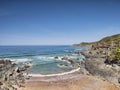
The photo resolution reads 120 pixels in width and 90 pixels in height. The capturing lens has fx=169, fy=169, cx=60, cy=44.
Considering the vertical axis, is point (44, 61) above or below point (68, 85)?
above

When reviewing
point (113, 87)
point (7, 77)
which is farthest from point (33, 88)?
point (113, 87)

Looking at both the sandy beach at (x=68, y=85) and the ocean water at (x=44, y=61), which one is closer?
the sandy beach at (x=68, y=85)

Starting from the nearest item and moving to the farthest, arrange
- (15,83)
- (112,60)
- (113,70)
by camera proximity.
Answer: (15,83) < (113,70) < (112,60)

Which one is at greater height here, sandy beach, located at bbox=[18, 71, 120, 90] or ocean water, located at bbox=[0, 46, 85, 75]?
ocean water, located at bbox=[0, 46, 85, 75]

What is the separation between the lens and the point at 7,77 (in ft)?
117

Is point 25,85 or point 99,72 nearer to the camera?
point 25,85

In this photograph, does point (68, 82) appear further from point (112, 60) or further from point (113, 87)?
point (112, 60)

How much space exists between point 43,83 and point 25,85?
3.94 metres

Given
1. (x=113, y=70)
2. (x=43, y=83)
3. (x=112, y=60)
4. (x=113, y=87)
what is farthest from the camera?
(x=112, y=60)

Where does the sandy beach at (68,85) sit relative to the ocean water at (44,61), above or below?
below

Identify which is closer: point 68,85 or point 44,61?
point 68,85

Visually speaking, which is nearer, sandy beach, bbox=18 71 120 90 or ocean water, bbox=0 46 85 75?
sandy beach, bbox=18 71 120 90

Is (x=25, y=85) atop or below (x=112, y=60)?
below

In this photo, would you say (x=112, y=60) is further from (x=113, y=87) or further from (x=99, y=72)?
(x=113, y=87)
